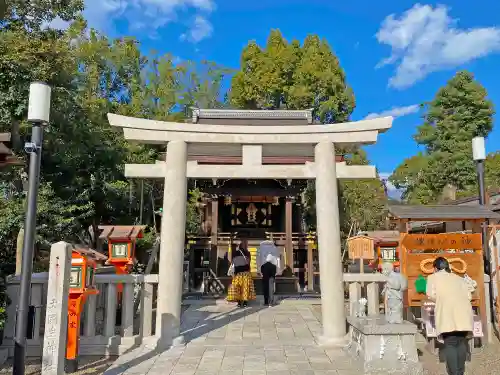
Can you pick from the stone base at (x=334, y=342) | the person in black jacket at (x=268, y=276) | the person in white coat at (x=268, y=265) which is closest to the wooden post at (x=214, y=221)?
the person in white coat at (x=268, y=265)

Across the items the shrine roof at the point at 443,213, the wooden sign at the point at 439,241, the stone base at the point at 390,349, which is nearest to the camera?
the stone base at the point at 390,349

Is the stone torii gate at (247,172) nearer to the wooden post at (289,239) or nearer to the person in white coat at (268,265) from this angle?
the person in white coat at (268,265)

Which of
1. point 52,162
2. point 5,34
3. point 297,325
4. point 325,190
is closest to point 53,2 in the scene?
point 5,34

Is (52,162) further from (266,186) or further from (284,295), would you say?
(284,295)

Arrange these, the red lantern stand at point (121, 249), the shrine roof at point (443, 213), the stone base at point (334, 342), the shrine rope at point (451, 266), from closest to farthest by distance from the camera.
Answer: the stone base at point (334, 342)
the shrine rope at point (451, 266)
the shrine roof at point (443, 213)
the red lantern stand at point (121, 249)

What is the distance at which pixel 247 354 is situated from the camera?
20.8 ft

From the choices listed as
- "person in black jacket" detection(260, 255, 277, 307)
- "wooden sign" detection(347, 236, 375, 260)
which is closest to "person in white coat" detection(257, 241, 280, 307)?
"person in black jacket" detection(260, 255, 277, 307)

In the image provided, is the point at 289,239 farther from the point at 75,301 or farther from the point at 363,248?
the point at 75,301

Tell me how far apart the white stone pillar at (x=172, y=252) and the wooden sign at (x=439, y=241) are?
386cm

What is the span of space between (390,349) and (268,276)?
5.81 metres

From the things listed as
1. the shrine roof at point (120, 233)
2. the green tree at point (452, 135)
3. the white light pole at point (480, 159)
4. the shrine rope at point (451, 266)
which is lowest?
the shrine rope at point (451, 266)

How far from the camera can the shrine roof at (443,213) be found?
748 centimetres

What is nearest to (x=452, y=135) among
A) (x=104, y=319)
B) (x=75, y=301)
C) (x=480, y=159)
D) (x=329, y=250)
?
(x=480, y=159)

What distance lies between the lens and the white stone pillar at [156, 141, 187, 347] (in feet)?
22.7
